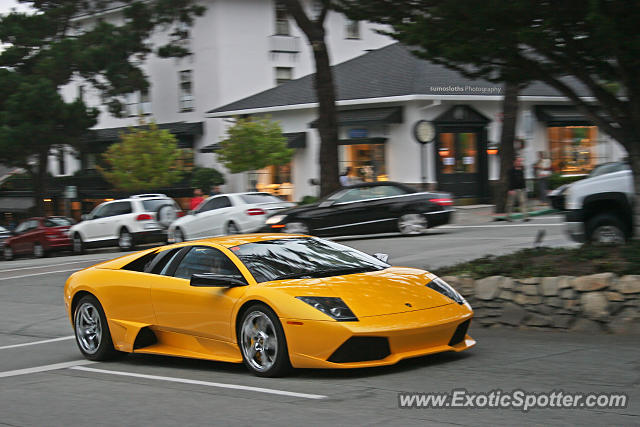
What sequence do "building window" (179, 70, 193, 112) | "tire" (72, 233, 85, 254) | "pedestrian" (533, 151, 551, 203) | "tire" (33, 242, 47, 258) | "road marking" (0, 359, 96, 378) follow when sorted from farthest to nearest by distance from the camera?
"building window" (179, 70, 193, 112) → "tire" (33, 242, 47, 258) → "tire" (72, 233, 85, 254) → "pedestrian" (533, 151, 551, 203) → "road marking" (0, 359, 96, 378)

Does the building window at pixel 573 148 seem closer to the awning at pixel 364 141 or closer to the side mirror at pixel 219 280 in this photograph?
the awning at pixel 364 141

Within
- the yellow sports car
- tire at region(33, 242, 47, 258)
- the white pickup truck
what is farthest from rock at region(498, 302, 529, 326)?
tire at region(33, 242, 47, 258)

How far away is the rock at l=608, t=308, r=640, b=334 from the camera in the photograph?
8.77 m

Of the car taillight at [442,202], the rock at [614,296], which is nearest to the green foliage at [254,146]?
the car taillight at [442,202]

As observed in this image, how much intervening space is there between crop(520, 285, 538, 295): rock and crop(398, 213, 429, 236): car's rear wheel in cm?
1265

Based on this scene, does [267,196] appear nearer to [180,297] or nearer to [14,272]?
[14,272]

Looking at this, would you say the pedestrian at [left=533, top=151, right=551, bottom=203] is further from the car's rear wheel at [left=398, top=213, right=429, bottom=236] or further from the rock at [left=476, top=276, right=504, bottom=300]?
the rock at [left=476, top=276, right=504, bottom=300]

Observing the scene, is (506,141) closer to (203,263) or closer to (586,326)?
(586,326)

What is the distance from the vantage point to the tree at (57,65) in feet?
124

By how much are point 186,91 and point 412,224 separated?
81.8ft

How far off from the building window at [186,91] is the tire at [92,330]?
35.2m

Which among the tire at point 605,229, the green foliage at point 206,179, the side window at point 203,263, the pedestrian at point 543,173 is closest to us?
the side window at point 203,263

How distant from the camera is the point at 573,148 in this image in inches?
1512

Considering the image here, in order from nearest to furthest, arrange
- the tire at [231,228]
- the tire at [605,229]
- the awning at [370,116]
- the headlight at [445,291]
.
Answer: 1. the headlight at [445,291]
2. the tire at [605,229]
3. the tire at [231,228]
4. the awning at [370,116]
